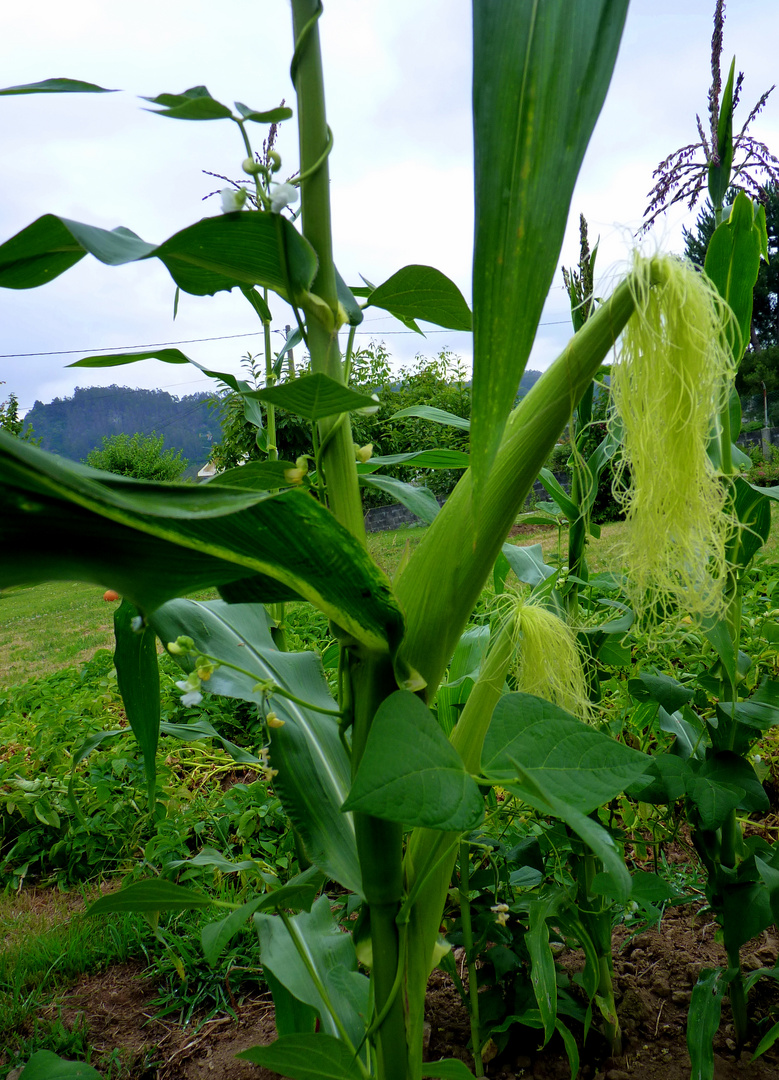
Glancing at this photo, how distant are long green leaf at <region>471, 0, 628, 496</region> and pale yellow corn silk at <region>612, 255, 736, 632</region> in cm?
17

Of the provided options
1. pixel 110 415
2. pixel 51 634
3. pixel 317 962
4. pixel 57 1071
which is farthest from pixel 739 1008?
pixel 110 415

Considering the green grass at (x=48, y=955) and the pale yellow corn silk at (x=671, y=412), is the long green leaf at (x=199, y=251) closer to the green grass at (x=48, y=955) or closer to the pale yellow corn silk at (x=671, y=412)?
the pale yellow corn silk at (x=671, y=412)

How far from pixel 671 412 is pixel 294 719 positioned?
1.57 ft

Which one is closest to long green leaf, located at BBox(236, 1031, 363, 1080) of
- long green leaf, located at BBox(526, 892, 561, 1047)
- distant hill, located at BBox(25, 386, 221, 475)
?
long green leaf, located at BBox(526, 892, 561, 1047)

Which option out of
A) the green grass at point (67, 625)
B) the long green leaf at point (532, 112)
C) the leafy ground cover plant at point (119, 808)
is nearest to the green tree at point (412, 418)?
the green grass at point (67, 625)

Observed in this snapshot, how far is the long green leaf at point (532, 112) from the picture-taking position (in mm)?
318

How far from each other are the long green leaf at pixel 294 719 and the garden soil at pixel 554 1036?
22.1 inches

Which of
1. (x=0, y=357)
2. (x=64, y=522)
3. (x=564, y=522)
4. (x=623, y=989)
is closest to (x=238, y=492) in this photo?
(x=64, y=522)

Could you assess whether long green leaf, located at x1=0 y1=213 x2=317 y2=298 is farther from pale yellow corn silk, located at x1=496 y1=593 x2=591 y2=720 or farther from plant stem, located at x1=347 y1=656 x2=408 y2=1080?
pale yellow corn silk, located at x1=496 y1=593 x2=591 y2=720

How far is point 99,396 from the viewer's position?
84.9 m

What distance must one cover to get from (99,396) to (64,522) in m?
94.3

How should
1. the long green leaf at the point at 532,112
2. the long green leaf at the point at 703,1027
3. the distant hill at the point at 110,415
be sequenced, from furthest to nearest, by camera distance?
the distant hill at the point at 110,415
the long green leaf at the point at 703,1027
the long green leaf at the point at 532,112

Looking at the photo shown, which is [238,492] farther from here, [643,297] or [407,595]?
[643,297]

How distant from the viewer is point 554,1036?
97 cm
